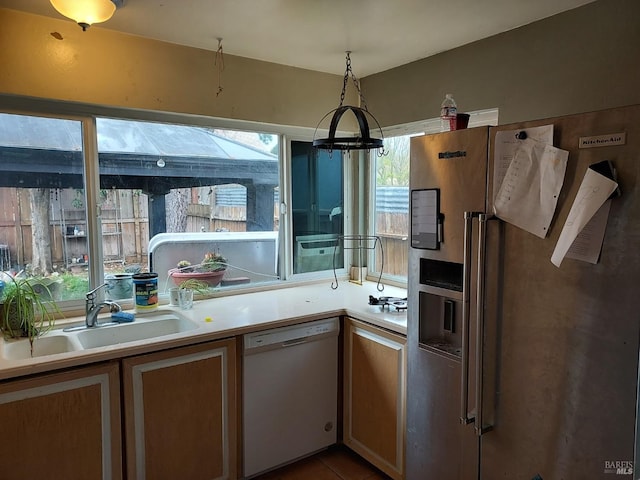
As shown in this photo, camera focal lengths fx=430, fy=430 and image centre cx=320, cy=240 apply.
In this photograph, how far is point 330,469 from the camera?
8.00 feet

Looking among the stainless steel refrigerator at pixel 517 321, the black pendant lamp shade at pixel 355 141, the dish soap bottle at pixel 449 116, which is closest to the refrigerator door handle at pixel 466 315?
the stainless steel refrigerator at pixel 517 321

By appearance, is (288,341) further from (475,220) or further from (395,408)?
(475,220)

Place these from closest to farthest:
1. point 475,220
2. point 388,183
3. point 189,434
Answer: point 475,220, point 189,434, point 388,183

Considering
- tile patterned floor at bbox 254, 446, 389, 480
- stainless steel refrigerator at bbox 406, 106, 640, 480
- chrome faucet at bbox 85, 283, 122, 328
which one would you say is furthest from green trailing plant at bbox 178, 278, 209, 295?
stainless steel refrigerator at bbox 406, 106, 640, 480

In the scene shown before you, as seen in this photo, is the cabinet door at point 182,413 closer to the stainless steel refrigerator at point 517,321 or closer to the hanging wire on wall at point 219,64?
the stainless steel refrigerator at point 517,321

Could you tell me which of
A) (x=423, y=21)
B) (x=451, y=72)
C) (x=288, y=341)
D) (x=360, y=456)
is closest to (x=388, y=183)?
(x=451, y=72)

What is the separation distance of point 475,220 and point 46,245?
2116 mm

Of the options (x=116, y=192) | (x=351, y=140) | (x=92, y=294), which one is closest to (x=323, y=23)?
(x=351, y=140)

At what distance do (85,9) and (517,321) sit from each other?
77.8 inches

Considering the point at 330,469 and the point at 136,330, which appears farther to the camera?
the point at 330,469

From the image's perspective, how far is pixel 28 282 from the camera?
2.14 m

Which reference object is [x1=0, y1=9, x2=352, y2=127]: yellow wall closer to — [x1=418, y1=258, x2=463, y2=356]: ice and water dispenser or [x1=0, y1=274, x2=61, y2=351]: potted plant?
[x1=0, y1=274, x2=61, y2=351]: potted plant

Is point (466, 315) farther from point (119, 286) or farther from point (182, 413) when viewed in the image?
point (119, 286)

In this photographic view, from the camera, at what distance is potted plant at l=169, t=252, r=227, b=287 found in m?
2.68
